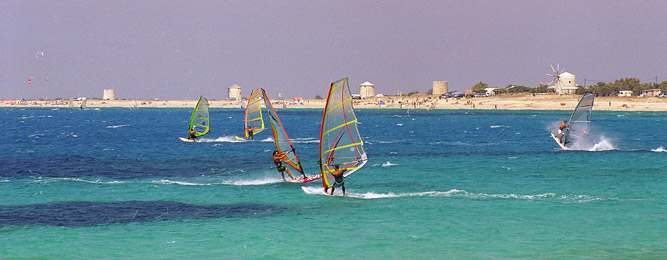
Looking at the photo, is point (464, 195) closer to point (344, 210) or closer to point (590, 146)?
point (344, 210)

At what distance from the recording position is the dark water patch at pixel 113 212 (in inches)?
986

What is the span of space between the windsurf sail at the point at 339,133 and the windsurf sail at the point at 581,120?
2392 cm

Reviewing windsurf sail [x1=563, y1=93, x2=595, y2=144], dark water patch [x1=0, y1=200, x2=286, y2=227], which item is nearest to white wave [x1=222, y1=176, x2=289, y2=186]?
dark water patch [x1=0, y1=200, x2=286, y2=227]

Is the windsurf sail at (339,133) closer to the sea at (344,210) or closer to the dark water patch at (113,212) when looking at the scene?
the sea at (344,210)

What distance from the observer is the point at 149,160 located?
4978 cm

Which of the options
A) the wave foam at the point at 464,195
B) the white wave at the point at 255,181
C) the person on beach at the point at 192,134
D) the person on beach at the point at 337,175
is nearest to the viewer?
the person on beach at the point at 337,175

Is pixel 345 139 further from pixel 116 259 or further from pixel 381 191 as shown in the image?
pixel 116 259

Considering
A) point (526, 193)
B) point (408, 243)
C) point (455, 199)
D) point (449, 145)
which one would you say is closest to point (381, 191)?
point (455, 199)

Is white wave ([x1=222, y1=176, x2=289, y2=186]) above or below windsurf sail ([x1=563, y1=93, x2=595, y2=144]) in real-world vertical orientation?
below

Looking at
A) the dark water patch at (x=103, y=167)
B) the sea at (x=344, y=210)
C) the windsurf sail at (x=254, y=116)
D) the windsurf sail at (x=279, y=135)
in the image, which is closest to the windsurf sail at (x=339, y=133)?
the sea at (x=344, y=210)

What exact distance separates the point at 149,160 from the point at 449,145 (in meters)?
26.4

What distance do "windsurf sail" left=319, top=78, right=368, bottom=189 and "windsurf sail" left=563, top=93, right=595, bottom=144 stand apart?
2392 cm

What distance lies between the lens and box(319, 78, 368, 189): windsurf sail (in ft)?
89.6

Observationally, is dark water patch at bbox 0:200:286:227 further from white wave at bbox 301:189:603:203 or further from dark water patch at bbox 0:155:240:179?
dark water patch at bbox 0:155:240:179
